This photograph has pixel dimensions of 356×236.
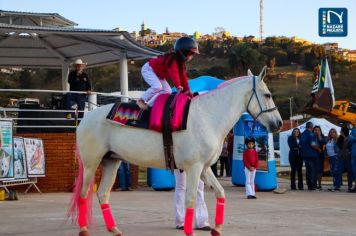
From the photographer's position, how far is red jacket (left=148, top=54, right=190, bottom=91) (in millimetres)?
8102

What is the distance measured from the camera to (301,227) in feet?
30.7

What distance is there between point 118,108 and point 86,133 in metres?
0.66

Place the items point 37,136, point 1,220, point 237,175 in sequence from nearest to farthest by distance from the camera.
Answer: point 1,220 < point 37,136 < point 237,175

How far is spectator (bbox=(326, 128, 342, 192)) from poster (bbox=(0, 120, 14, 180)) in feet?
31.7

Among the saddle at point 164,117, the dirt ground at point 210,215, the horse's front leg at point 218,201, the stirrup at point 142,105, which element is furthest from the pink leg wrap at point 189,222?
the stirrup at point 142,105

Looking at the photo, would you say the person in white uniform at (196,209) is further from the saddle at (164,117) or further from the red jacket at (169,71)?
the red jacket at (169,71)

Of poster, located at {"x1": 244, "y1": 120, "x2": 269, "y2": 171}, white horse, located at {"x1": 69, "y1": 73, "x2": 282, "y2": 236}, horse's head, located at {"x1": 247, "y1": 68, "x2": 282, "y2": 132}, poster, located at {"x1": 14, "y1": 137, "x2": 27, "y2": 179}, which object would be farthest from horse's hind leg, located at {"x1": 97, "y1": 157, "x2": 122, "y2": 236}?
poster, located at {"x1": 244, "y1": 120, "x2": 269, "y2": 171}

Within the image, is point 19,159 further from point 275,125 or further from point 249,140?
point 275,125

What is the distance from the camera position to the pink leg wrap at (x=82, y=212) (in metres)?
8.41

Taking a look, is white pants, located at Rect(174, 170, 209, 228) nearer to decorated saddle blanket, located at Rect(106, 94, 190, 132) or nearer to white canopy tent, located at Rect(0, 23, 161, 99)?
decorated saddle blanket, located at Rect(106, 94, 190, 132)

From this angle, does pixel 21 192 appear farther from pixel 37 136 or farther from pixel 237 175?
pixel 237 175

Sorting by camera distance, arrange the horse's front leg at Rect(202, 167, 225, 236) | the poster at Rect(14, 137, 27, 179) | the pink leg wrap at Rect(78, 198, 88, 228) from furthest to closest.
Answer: the poster at Rect(14, 137, 27, 179) < the pink leg wrap at Rect(78, 198, 88, 228) < the horse's front leg at Rect(202, 167, 225, 236)

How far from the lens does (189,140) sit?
25.5 ft

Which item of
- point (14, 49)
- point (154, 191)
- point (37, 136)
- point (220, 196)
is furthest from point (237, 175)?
point (220, 196)
